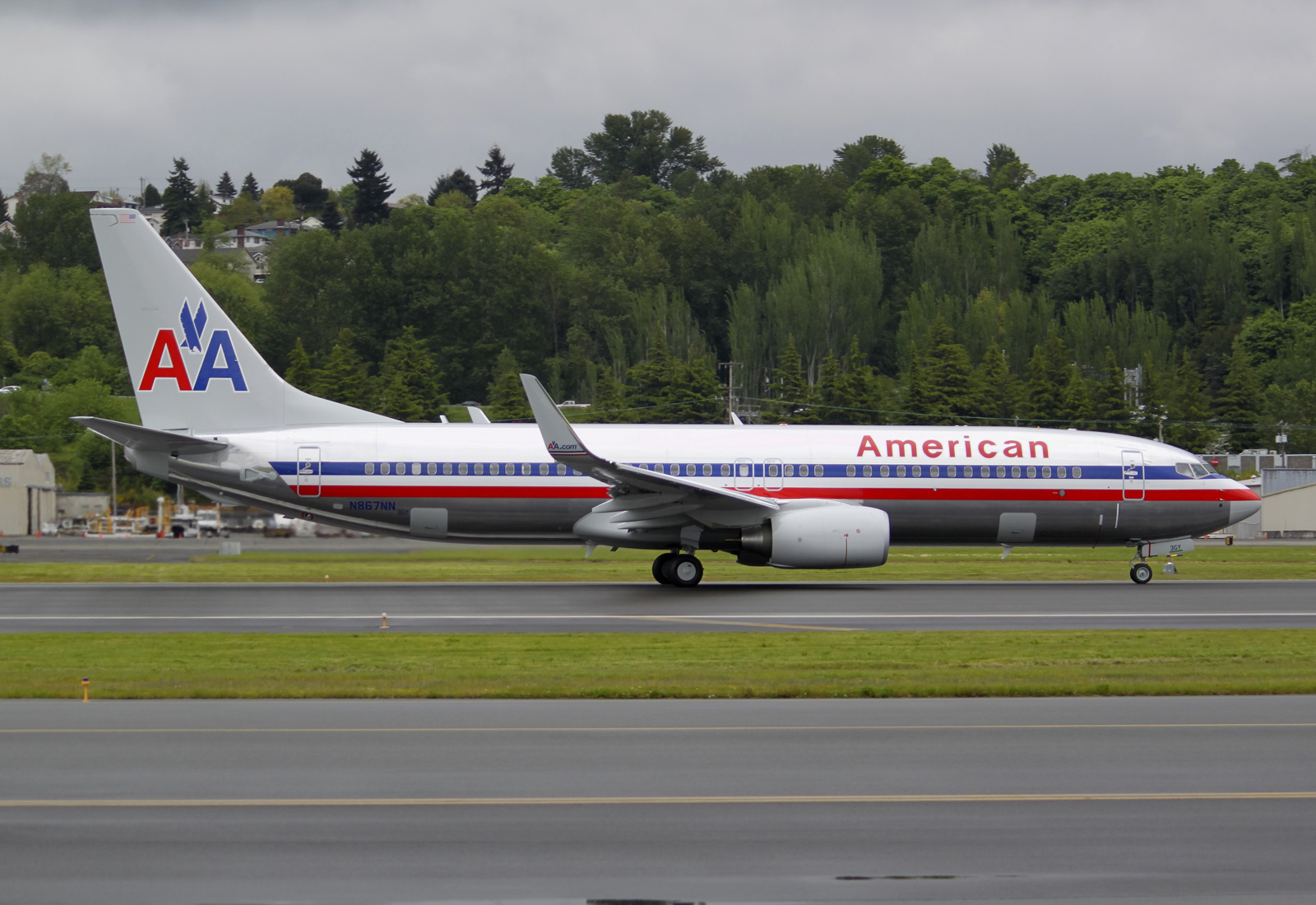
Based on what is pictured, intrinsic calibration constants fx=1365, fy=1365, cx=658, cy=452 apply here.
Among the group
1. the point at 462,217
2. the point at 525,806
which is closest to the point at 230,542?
the point at 525,806

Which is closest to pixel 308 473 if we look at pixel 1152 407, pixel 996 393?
pixel 996 393

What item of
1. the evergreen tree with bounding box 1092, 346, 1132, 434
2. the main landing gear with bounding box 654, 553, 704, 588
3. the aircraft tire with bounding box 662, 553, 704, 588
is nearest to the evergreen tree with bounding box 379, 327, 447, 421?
the evergreen tree with bounding box 1092, 346, 1132, 434

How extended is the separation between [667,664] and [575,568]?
16674mm

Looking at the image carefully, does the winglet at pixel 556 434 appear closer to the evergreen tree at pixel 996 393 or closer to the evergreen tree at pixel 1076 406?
the evergreen tree at pixel 996 393

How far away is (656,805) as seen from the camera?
9.55m

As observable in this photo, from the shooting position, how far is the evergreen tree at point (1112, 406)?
8075 cm

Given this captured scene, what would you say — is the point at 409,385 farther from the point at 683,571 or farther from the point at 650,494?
the point at 650,494

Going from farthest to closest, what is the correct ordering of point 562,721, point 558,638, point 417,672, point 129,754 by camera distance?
point 558,638 < point 417,672 < point 562,721 < point 129,754

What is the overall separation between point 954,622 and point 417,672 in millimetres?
9613

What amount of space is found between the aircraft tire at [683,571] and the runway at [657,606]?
0.38 m

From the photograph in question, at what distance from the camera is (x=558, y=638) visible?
19953 millimetres

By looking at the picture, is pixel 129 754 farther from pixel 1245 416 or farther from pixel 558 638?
pixel 1245 416

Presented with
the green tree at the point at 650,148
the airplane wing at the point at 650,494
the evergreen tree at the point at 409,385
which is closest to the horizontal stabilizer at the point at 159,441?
the airplane wing at the point at 650,494

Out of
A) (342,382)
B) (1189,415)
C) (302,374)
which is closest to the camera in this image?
(1189,415)
